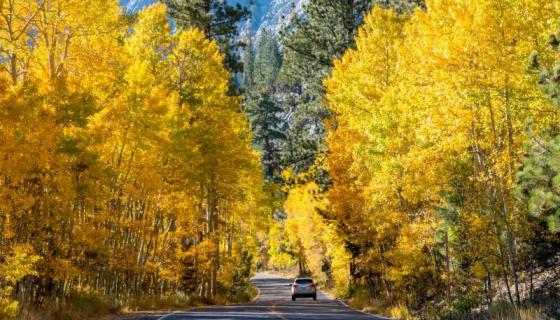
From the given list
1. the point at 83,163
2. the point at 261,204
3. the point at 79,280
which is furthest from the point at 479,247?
the point at 261,204

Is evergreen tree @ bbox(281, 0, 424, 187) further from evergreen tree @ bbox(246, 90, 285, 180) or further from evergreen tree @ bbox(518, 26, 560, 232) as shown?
evergreen tree @ bbox(246, 90, 285, 180)

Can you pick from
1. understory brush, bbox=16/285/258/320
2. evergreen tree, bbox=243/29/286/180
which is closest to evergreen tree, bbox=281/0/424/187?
evergreen tree, bbox=243/29/286/180

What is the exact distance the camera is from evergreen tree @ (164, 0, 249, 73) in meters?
36.8

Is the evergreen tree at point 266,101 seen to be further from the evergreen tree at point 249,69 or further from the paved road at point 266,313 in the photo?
the paved road at point 266,313

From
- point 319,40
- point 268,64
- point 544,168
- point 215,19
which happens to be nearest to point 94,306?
point 544,168

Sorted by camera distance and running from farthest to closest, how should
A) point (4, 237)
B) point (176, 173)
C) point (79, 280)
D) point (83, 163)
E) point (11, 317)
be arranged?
point (176, 173)
point (79, 280)
point (83, 163)
point (4, 237)
point (11, 317)

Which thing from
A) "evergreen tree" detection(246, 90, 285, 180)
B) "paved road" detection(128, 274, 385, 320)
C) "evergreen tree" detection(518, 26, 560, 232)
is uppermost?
"evergreen tree" detection(246, 90, 285, 180)

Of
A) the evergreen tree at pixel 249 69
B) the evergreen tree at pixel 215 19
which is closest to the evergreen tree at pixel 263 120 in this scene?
the evergreen tree at pixel 215 19

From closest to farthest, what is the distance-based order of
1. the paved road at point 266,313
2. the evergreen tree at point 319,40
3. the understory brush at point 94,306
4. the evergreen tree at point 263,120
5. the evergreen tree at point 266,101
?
1. the understory brush at point 94,306
2. the paved road at point 266,313
3. the evergreen tree at point 319,40
4. the evergreen tree at point 266,101
5. the evergreen tree at point 263,120

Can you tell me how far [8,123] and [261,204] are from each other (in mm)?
25432

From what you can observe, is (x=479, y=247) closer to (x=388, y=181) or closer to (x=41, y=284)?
(x=388, y=181)

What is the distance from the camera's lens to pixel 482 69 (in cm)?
1516

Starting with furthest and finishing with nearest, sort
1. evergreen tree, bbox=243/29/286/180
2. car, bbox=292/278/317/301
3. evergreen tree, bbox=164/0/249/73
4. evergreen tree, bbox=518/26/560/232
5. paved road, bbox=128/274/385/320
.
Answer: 1. evergreen tree, bbox=243/29/286/180
2. car, bbox=292/278/317/301
3. evergreen tree, bbox=164/0/249/73
4. paved road, bbox=128/274/385/320
5. evergreen tree, bbox=518/26/560/232

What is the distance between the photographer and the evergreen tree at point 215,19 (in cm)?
3684
